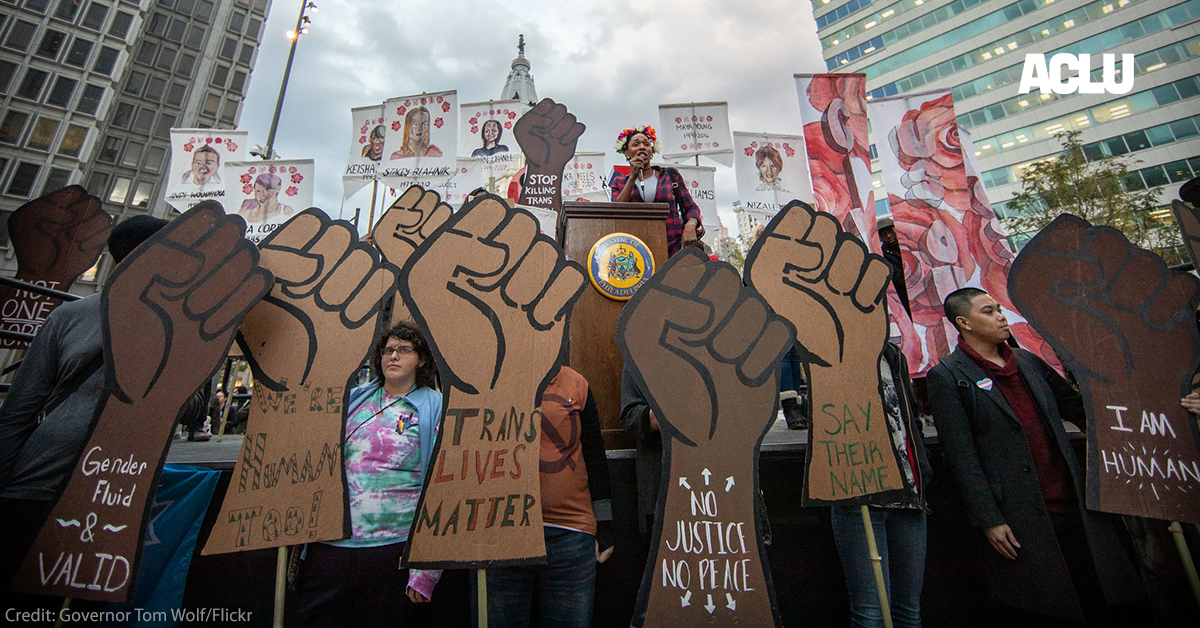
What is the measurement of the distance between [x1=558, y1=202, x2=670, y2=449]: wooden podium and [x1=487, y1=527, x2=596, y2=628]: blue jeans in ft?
2.45

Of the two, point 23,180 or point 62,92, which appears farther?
point 62,92

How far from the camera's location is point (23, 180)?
21.2 metres

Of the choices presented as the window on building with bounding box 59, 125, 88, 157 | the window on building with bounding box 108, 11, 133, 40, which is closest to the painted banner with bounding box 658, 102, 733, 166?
the window on building with bounding box 59, 125, 88, 157

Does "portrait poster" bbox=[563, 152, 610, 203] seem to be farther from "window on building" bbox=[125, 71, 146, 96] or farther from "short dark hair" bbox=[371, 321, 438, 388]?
"window on building" bbox=[125, 71, 146, 96]

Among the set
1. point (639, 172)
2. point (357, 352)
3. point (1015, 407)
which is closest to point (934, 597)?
point (1015, 407)

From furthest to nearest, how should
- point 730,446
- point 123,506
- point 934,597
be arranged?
1. point 934,597
2. point 730,446
3. point 123,506

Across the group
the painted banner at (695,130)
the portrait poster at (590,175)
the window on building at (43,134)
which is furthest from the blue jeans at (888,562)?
the window on building at (43,134)

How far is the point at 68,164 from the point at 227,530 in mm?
32732

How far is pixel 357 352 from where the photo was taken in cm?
151

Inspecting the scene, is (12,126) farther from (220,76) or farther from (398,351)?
(398,351)

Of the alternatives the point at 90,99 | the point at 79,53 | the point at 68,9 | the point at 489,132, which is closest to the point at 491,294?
the point at 489,132

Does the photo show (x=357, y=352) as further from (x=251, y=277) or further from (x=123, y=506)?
(x=123, y=506)

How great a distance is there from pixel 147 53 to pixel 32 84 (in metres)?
6.16

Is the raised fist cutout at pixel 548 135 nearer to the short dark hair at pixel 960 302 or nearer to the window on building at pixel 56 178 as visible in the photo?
the short dark hair at pixel 960 302
